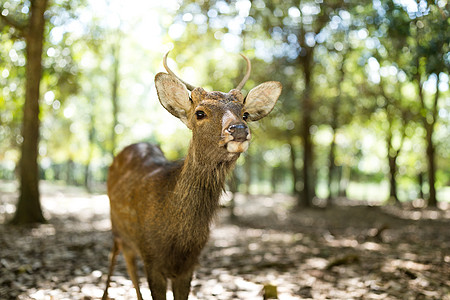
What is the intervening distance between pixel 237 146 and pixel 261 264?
372cm

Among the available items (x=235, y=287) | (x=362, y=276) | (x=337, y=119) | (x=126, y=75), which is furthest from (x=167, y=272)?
(x=126, y=75)

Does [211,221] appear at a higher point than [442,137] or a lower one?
lower

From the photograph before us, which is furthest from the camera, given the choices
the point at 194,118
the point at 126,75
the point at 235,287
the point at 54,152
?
the point at 54,152

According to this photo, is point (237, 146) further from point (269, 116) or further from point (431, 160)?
point (431, 160)

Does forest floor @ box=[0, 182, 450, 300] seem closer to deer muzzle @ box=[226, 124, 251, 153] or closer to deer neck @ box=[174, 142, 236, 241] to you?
deer neck @ box=[174, 142, 236, 241]

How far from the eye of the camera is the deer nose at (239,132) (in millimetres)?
2537

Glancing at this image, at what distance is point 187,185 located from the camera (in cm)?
307

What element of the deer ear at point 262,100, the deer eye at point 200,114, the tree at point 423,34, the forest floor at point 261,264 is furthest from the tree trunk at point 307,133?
the deer eye at point 200,114

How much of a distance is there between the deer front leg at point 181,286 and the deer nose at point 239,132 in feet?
4.89

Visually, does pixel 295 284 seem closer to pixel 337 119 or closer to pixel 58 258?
pixel 58 258

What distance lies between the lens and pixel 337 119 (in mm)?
15930

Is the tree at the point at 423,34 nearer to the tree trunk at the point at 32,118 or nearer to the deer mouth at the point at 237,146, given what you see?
the deer mouth at the point at 237,146

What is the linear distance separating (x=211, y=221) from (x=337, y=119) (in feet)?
45.2

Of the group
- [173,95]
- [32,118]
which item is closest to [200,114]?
[173,95]
